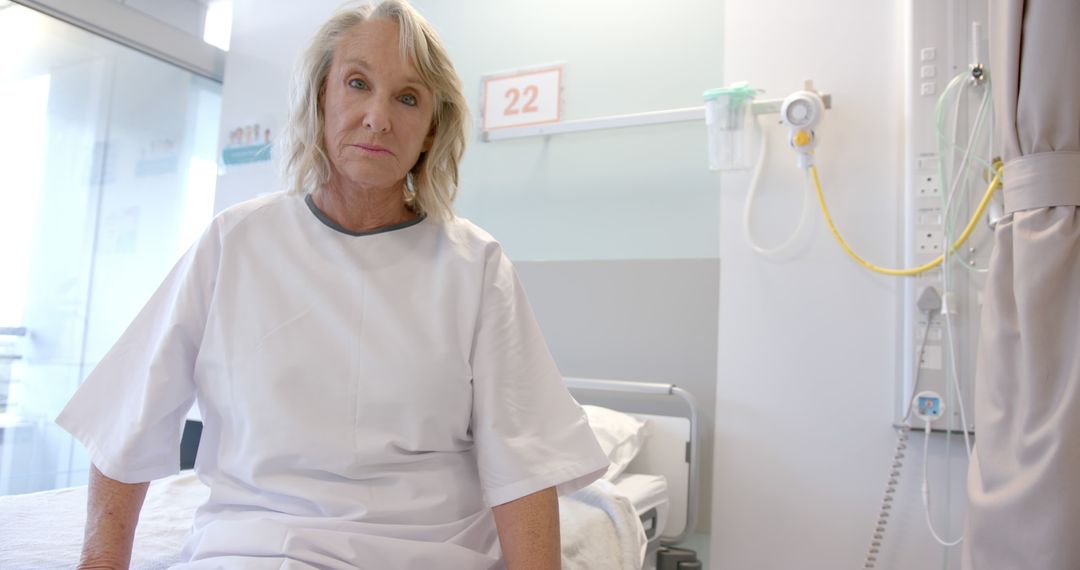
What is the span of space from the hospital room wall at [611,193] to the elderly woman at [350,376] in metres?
1.17

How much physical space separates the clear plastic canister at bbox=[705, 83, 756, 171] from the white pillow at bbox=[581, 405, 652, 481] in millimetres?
773

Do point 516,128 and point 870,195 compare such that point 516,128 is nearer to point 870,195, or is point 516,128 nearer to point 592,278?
point 592,278

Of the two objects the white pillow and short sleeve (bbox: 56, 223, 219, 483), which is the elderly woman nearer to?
short sleeve (bbox: 56, 223, 219, 483)

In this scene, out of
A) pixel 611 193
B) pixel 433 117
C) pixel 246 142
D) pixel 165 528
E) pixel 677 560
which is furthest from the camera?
pixel 246 142

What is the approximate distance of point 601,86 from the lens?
2514mm

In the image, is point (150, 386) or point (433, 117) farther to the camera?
point (433, 117)

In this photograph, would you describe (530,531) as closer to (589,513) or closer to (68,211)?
(589,513)

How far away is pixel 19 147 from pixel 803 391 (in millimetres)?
2818

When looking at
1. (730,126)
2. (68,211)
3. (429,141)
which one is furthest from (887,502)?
(68,211)

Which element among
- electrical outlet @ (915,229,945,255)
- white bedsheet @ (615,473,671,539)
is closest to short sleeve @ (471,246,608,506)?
white bedsheet @ (615,473,671,539)

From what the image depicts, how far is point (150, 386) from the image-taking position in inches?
41.6

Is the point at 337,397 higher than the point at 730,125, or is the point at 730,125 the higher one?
the point at 730,125

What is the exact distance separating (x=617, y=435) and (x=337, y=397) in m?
1.12

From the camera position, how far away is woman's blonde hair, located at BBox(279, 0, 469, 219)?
1.18 meters
